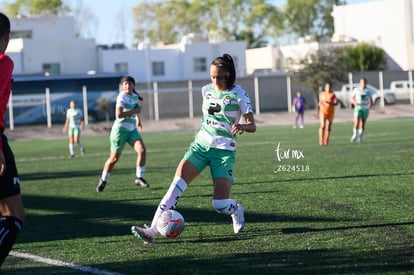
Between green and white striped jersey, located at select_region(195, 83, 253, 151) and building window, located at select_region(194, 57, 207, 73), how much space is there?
73761 mm

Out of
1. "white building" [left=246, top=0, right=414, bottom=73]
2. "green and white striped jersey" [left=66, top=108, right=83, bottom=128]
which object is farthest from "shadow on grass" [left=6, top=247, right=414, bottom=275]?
"white building" [left=246, top=0, right=414, bottom=73]

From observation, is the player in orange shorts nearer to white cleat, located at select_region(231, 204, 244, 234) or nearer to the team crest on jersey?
white cleat, located at select_region(231, 204, 244, 234)

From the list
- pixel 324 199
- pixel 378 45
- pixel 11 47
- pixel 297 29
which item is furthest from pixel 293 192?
pixel 297 29

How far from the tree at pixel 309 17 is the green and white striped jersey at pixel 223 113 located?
361 feet

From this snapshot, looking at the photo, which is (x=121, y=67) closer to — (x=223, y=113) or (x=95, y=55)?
(x=95, y=55)

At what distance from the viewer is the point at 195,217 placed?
40.0ft

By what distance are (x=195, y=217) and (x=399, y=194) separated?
10.6ft

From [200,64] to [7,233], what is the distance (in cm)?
7690

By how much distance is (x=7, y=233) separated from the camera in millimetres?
7504

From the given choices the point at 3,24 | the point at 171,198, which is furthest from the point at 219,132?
the point at 3,24

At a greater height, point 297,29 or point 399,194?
point 297,29

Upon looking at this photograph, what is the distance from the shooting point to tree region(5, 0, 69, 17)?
354 feet

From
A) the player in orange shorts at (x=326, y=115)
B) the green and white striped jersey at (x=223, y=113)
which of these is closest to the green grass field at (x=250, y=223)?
the green and white striped jersey at (x=223, y=113)

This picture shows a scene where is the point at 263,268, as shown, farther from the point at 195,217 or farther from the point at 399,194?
the point at 399,194
